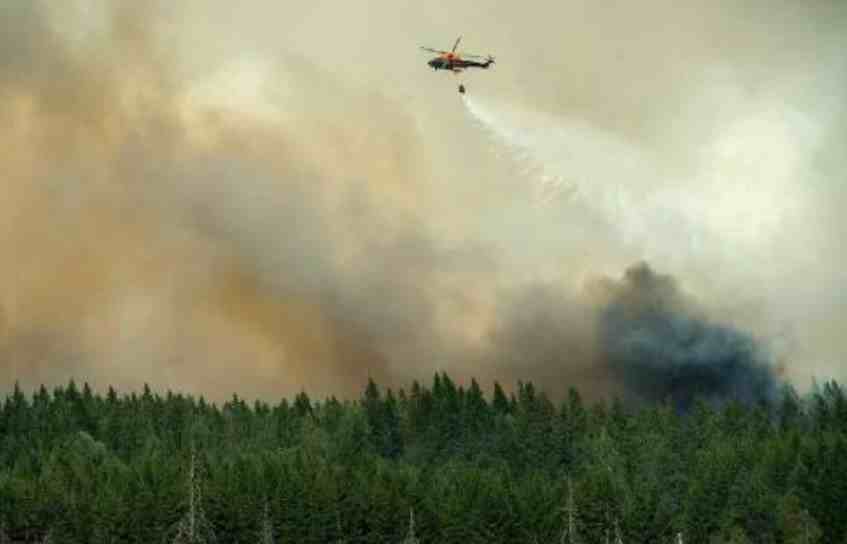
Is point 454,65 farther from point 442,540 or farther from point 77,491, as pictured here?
point 77,491

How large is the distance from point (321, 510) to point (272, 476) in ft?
31.7

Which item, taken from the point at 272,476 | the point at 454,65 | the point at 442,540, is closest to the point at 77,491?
the point at 272,476

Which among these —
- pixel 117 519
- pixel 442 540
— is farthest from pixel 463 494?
pixel 117 519

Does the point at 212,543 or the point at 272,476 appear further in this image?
the point at 272,476

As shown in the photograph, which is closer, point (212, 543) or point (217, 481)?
point (212, 543)

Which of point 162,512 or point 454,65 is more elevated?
point 454,65

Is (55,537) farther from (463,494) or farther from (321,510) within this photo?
(463,494)

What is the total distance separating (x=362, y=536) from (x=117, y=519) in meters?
25.7

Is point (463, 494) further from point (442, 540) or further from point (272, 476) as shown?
point (272, 476)

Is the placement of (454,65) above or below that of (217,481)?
above

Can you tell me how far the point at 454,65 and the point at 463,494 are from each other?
4603 cm

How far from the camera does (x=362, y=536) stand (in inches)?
7559

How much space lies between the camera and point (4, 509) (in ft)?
638

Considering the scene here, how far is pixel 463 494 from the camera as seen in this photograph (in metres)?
196
